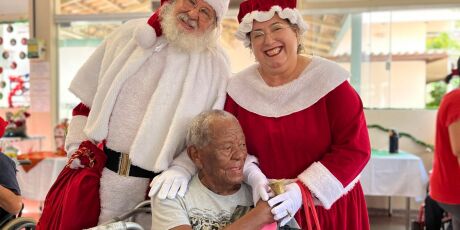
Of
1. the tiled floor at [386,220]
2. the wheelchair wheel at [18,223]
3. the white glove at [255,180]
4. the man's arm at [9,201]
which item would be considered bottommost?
the tiled floor at [386,220]

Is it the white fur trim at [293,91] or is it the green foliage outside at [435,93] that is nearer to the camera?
the white fur trim at [293,91]

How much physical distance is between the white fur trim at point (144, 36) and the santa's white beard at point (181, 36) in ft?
0.18

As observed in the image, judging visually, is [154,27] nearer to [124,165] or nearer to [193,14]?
[193,14]

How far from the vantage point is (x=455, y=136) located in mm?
2158

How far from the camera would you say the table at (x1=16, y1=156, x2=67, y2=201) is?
3873 mm

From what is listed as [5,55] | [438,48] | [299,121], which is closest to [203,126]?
[299,121]

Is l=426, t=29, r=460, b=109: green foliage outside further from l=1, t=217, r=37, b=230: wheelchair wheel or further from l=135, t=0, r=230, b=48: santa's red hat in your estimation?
l=1, t=217, r=37, b=230: wheelchair wheel

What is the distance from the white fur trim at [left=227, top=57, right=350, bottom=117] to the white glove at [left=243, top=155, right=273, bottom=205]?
0.61 feet

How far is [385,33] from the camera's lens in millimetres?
5180

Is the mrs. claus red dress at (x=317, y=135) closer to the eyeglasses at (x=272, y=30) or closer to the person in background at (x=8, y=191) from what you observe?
the eyeglasses at (x=272, y=30)

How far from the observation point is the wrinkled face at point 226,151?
1.45 meters

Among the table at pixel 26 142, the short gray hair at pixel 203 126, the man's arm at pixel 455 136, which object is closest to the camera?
the short gray hair at pixel 203 126

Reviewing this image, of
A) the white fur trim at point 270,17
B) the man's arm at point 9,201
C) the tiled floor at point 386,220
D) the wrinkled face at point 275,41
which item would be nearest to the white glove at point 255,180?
the wrinkled face at point 275,41

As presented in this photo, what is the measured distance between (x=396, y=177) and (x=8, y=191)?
3.27 meters
